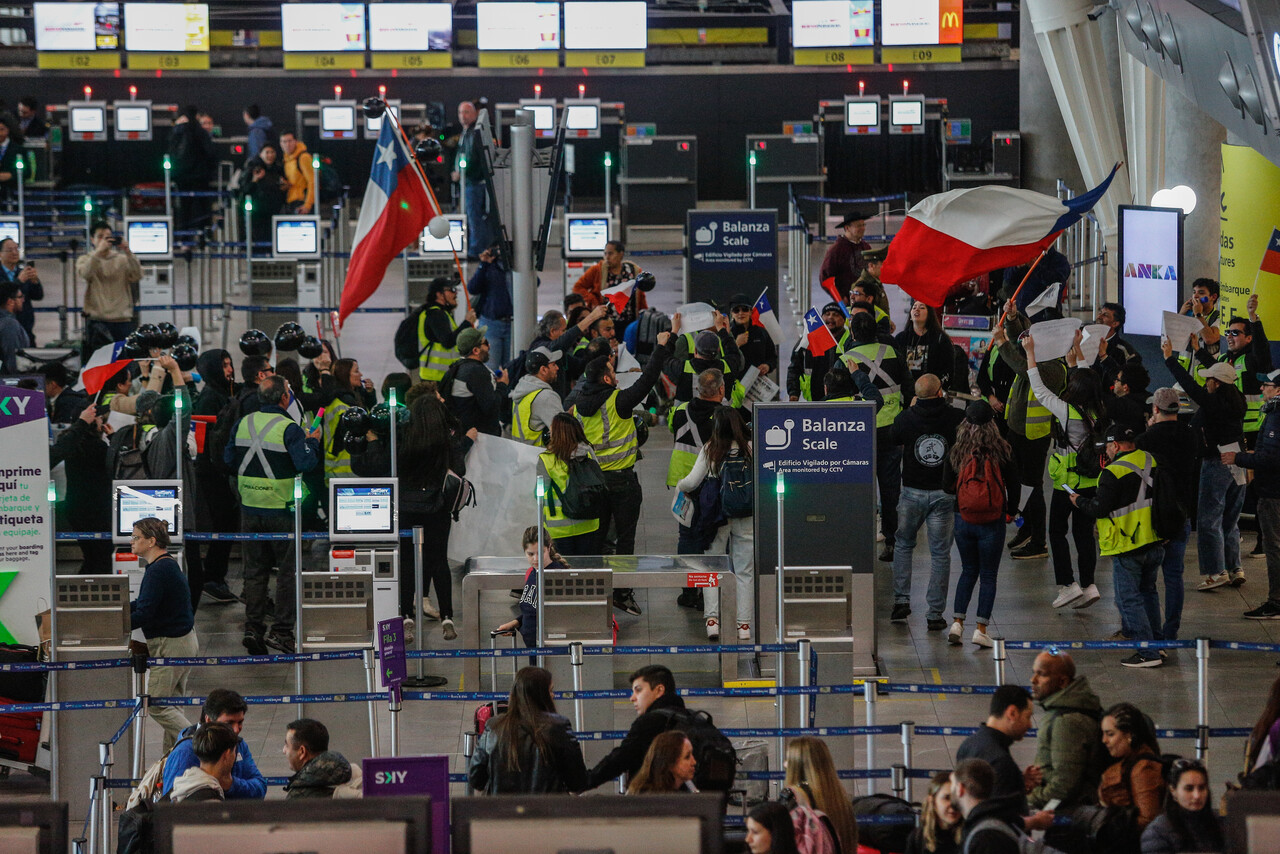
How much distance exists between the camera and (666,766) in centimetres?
657

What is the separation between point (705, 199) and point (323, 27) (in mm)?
6698

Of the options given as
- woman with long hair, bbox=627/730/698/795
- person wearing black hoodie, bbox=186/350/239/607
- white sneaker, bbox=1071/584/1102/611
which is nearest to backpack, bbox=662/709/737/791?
woman with long hair, bbox=627/730/698/795

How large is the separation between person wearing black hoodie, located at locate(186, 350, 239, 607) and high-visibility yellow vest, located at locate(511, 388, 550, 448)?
6.72 feet

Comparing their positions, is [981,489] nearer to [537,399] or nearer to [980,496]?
[980,496]

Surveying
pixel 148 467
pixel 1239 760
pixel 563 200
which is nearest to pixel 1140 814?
pixel 1239 760

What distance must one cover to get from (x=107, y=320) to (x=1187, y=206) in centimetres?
1125

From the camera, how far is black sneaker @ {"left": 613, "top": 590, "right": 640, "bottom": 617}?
12070mm

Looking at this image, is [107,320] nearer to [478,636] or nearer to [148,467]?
[148,467]

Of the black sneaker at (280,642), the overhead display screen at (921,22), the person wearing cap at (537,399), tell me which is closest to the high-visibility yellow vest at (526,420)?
the person wearing cap at (537,399)

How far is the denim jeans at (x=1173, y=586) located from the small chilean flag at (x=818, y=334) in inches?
139

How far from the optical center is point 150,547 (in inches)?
362

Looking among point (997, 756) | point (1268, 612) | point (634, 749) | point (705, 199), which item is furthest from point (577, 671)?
point (705, 199)

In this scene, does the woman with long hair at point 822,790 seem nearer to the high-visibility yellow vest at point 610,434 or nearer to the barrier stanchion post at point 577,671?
the barrier stanchion post at point 577,671

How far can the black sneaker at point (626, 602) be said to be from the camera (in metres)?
12.1
